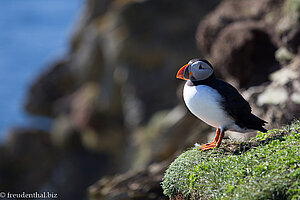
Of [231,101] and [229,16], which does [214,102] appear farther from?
[229,16]

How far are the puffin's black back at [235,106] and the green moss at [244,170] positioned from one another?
26 centimetres

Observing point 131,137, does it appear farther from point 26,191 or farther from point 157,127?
point 26,191

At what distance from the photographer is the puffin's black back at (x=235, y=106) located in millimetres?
6270

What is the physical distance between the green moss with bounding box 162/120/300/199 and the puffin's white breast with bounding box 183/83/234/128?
47cm

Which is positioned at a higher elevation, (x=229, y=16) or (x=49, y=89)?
(x=49, y=89)

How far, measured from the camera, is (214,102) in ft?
20.4

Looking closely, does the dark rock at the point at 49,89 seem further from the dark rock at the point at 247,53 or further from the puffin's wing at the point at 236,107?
the puffin's wing at the point at 236,107

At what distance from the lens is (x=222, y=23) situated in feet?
40.3

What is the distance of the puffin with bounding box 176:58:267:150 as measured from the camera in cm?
624

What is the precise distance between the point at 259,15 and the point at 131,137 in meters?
10.3

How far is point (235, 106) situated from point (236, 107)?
0.02 m

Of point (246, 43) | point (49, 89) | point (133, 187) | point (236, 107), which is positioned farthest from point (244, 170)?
point (49, 89)

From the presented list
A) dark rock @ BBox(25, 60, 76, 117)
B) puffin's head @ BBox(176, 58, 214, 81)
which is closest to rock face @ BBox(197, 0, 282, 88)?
puffin's head @ BBox(176, 58, 214, 81)

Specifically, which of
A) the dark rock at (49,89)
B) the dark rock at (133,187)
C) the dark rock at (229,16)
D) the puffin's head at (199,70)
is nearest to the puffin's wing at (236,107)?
the puffin's head at (199,70)
